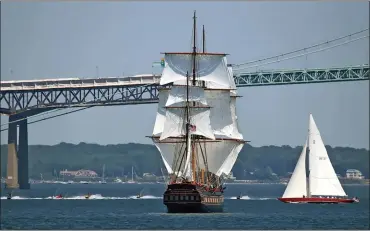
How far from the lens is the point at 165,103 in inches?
3711

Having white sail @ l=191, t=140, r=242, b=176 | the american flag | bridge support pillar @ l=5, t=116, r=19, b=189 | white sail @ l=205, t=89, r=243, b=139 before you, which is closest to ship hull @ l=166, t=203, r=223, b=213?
the american flag

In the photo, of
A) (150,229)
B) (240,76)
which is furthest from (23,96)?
(150,229)

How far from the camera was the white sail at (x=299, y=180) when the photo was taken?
102m

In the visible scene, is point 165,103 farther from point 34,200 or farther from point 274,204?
point 34,200

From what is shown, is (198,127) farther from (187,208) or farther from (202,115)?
(187,208)

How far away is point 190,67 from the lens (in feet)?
299

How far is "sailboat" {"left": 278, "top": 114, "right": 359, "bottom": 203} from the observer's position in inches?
4018

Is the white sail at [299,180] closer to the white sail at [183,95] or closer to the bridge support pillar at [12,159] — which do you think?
the white sail at [183,95]

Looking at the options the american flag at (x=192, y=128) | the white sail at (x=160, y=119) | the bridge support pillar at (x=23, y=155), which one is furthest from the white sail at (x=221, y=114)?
the bridge support pillar at (x=23, y=155)

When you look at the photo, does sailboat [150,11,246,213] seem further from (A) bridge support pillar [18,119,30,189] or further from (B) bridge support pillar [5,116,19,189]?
(A) bridge support pillar [18,119,30,189]

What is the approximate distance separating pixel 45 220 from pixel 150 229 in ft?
39.5

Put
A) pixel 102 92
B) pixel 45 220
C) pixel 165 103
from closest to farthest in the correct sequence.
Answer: pixel 45 220 → pixel 165 103 → pixel 102 92

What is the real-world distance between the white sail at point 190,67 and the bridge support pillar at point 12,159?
47.9 meters

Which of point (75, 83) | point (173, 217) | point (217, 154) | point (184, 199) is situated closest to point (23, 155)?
point (75, 83)
